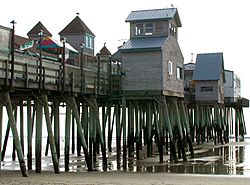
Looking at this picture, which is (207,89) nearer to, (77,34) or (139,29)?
(77,34)

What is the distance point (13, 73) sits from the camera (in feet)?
61.3

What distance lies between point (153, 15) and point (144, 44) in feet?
7.87

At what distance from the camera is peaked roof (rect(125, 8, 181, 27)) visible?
98.7 feet

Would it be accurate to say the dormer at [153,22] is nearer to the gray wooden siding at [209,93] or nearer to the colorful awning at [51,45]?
the colorful awning at [51,45]

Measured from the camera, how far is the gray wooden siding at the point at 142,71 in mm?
28297

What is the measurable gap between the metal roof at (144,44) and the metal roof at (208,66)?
17891 millimetres

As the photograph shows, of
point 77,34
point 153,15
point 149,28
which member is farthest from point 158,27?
point 77,34

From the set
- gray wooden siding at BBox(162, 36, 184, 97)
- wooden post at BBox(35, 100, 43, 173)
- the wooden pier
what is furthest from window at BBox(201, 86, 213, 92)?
wooden post at BBox(35, 100, 43, 173)

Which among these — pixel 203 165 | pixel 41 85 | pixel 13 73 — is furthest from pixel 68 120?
pixel 203 165

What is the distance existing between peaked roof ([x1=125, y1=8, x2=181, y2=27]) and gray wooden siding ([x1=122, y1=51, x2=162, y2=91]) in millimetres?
2862

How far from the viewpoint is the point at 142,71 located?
93.7 ft

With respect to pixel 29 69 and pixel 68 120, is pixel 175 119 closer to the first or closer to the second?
pixel 68 120

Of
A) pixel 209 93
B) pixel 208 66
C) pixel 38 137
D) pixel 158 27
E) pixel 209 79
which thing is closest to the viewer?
pixel 38 137

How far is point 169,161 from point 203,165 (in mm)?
2480
